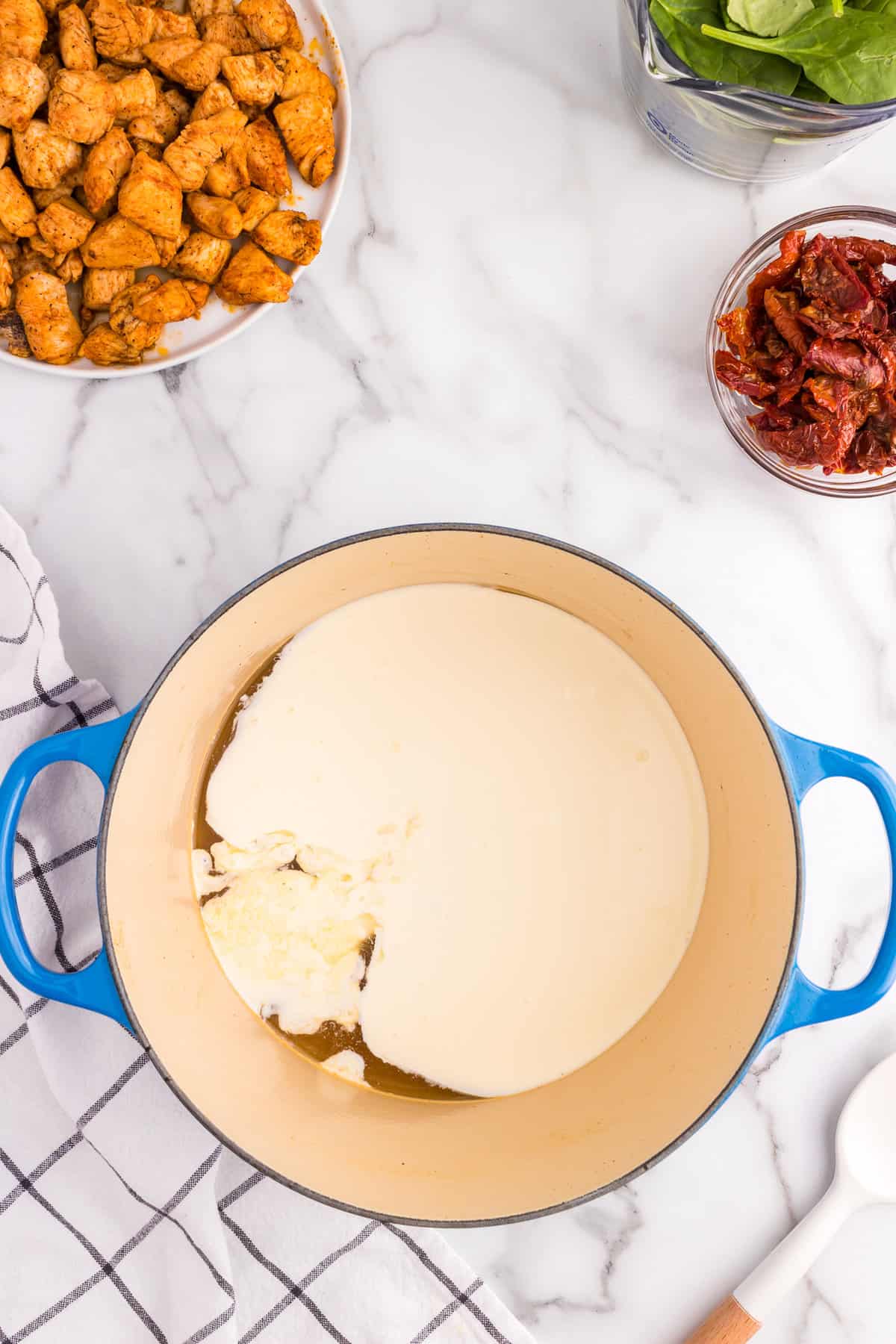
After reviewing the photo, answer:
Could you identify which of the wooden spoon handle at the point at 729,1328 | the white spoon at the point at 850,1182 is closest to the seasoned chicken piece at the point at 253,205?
the white spoon at the point at 850,1182

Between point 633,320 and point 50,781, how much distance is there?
2.11ft

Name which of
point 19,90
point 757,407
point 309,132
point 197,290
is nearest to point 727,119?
point 757,407

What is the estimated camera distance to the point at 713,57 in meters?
0.76

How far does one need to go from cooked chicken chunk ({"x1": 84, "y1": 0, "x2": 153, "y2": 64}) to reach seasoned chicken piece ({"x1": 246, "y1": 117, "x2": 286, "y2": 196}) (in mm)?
102

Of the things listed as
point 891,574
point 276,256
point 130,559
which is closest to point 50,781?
point 130,559

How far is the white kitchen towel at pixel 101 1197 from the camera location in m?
0.86

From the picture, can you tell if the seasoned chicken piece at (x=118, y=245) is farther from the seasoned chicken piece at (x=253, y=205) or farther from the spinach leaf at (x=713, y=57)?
the spinach leaf at (x=713, y=57)

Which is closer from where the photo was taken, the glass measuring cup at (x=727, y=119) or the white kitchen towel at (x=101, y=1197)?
the glass measuring cup at (x=727, y=119)

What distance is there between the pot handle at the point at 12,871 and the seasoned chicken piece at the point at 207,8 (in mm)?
563

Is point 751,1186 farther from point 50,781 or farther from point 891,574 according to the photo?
point 50,781

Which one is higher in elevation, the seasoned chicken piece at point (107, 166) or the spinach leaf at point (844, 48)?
the spinach leaf at point (844, 48)

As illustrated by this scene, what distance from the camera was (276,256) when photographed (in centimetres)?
84

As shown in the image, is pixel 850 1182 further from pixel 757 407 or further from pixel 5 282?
pixel 5 282

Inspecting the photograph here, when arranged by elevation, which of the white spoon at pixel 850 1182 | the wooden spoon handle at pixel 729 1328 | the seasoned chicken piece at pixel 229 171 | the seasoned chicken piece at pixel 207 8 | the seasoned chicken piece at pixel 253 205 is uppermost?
the seasoned chicken piece at pixel 207 8
